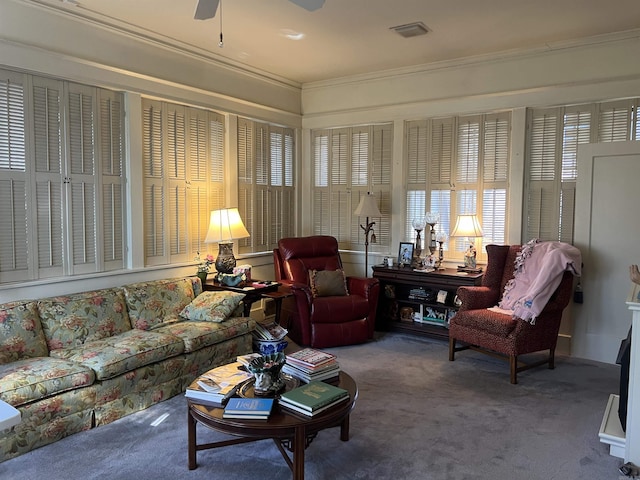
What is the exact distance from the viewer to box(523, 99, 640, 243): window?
4137 millimetres

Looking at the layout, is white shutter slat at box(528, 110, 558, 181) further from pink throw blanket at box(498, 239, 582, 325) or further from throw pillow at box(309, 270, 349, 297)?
throw pillow at box(309, 270, 349, 297)

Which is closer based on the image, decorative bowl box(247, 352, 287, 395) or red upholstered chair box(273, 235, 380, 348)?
decorative bowl box(247, 352, 287, 395)

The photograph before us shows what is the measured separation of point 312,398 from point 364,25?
2910 millimetres

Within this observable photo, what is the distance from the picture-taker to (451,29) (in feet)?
12.9

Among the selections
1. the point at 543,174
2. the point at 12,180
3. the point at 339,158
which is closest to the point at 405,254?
the point at 339,158

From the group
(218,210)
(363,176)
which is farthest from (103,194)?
(363,176)

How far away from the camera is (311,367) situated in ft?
8.62

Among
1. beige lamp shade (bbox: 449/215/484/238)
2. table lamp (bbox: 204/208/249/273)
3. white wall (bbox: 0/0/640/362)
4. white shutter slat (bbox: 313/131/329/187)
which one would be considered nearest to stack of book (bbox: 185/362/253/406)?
white wall (bbox: 0/0/640/362)

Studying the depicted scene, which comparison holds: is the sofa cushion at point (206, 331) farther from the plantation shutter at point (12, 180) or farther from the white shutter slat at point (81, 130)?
the white shutter slat at point (81, 130)

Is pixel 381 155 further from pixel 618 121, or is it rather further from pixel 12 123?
pixel 12 123

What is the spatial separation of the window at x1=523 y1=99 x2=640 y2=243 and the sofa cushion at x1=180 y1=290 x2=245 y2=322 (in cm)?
273

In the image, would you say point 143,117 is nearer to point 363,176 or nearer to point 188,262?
point 188,262

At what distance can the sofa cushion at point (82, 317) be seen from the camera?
127 inches

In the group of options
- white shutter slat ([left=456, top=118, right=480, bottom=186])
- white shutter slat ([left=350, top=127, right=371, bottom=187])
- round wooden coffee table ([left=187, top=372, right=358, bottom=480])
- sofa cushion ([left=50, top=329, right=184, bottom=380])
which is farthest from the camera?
white shutter slat ([left=350, top=127, right=371, bottom=187])
